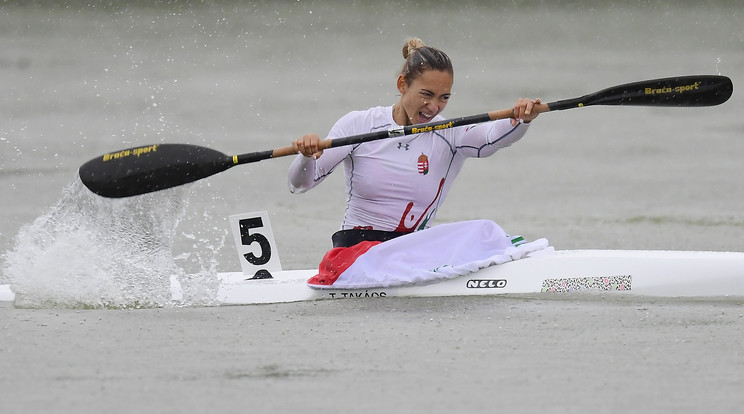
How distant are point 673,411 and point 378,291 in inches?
76.2

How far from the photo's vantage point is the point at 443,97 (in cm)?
459

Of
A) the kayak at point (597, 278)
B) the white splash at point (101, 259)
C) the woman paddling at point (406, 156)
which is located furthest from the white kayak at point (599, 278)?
the white splash at point (101, 259)

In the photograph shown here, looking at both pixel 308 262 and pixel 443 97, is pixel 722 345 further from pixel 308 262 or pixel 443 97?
pixel 308 262

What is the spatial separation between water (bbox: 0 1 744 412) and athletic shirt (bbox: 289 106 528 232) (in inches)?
16.8

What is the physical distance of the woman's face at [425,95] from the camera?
4523mm

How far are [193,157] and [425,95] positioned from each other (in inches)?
38.7

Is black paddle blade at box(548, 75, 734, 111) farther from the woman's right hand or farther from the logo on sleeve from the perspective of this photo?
the woman's right hand

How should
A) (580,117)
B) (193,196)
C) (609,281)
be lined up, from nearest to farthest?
(609,281), (193,196), (580,117)

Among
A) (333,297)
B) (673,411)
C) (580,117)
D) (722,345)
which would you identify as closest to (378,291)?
(333,297)

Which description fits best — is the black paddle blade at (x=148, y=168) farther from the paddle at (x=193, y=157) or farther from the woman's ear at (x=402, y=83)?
the woman's ear at (x=402, y=83)

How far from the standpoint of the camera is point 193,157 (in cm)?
480

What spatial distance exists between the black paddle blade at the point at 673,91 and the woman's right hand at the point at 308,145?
1134 mm

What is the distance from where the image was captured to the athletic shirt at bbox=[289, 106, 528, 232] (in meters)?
4.62

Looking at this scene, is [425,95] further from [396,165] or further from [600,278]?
[600,278]
